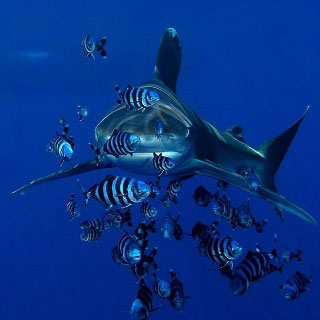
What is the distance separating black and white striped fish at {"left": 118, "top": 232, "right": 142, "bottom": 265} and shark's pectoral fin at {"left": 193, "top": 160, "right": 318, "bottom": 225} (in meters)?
1.67

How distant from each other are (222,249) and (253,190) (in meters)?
1.23

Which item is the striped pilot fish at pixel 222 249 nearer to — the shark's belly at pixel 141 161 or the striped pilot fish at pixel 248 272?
the striped pilot fish at pixel 248 272

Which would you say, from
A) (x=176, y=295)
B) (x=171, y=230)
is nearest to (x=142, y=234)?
(x=176, y=295)

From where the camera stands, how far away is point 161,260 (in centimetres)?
3014

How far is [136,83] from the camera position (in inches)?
1187

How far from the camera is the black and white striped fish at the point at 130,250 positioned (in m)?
4.53

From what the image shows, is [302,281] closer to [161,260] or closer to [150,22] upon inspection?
[150,22]

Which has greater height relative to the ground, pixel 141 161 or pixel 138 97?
pixel 138 97

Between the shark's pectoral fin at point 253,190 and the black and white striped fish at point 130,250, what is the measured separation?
167cm

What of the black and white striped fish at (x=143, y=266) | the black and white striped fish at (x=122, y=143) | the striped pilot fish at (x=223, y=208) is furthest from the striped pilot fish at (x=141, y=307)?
the striped pilot fish at (x=223, y=208)

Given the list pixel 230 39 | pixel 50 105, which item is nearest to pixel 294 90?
pixel 230 39

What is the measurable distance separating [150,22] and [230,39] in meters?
9.44

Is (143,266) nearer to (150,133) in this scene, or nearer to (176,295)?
(176,295)

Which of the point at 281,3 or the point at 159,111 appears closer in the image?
the point at 159,111
